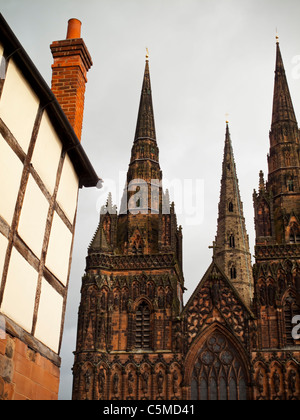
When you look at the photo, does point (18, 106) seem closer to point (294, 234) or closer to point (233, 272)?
point (294, 234)

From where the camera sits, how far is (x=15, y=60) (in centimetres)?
901

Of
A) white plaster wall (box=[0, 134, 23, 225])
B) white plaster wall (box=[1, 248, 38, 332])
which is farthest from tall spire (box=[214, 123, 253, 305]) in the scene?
white plaster wall (box=[0, 134, 23, 225])

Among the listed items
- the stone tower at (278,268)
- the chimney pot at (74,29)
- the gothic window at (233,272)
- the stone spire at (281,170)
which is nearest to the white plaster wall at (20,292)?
the chimney pot at (74,29)

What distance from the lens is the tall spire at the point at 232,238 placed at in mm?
44875

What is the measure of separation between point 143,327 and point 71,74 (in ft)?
68.3

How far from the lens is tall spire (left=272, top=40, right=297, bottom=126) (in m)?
38.4

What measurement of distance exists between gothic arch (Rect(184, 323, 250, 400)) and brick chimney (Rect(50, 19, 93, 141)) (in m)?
20.2

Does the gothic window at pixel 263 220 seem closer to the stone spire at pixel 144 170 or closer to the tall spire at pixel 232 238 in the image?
the stone spire at pixel 144 170

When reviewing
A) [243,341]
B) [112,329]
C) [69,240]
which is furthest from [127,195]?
[69,240]

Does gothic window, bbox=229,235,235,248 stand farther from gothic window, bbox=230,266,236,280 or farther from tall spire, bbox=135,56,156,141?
tall spire, bbox=135,56,156,141

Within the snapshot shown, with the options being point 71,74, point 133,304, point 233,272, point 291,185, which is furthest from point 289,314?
point 71,74

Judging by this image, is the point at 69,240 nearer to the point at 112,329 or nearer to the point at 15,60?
the point at 15,60

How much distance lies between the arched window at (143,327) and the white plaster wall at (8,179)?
23016mm

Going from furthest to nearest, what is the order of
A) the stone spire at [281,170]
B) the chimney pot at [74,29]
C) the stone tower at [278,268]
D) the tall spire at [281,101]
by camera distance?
the tall spire at [281,101] → the stone spire at [281,170] → the stone tower at [278,268] → the chimney pot at [74,29]
